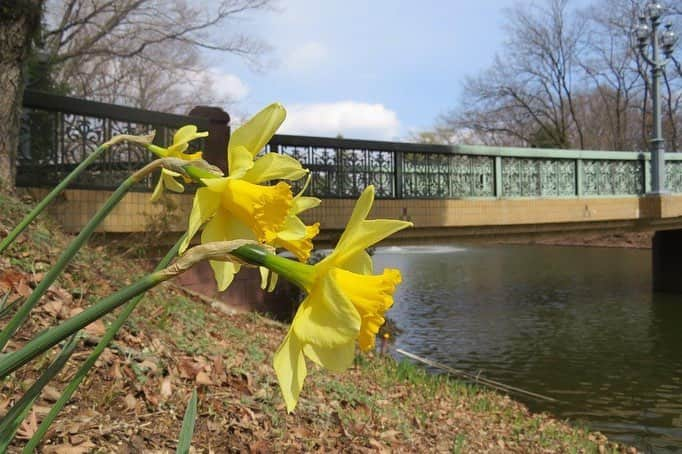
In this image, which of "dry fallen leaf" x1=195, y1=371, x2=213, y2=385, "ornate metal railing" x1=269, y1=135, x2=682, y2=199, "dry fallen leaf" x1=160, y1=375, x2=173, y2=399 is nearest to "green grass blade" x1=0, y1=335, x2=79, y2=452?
"dry fallen leaf" x1=160, y1=375, x2=173, y2=399

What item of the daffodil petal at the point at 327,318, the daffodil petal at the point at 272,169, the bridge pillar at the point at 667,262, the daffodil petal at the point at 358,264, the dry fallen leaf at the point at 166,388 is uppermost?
the daffodil petal at the point at 272,169

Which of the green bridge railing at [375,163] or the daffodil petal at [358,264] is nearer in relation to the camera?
the daffodil petal at [358,264]

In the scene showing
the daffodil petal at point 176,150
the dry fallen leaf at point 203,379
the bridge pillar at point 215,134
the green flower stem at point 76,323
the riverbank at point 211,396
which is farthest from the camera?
the bridge pillar at point 215,134

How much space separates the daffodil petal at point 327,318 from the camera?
645 millimetres

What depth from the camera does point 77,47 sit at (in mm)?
15656

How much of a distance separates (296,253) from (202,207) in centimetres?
14

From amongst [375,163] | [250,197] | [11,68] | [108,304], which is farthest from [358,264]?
[375,163]

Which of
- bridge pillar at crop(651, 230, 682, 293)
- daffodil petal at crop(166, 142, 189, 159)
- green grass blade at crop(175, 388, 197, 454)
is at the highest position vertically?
daffodil petal at crop(166, 142, 189, 159)

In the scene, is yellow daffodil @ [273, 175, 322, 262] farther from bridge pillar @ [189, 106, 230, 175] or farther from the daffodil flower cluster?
bridge pillar @ [189, 106, 230, 175]

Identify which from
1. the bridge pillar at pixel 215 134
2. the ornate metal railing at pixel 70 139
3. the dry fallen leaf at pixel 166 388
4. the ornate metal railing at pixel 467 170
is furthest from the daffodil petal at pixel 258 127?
the ornate metal railing at pixel 467 170

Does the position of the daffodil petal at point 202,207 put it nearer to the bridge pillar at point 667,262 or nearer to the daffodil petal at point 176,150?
the daffodil petal at point 176,150

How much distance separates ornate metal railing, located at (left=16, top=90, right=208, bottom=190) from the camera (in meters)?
5.45

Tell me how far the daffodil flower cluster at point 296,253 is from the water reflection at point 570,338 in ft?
17.6

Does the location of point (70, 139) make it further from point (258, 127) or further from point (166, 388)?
point (258, 127)
